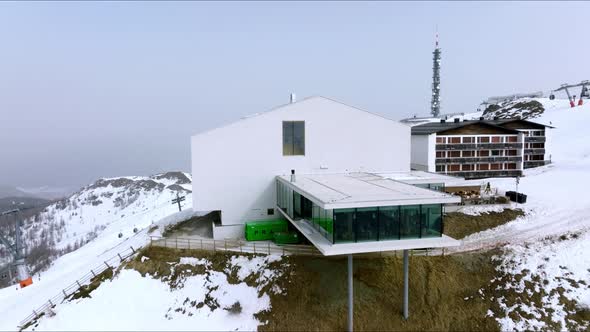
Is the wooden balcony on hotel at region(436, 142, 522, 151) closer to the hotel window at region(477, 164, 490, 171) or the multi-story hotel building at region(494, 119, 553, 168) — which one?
the hotel window at region(477, 164, 490, 171)

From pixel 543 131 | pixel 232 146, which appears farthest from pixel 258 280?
pixel 543 131

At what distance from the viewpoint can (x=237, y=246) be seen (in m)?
25.9

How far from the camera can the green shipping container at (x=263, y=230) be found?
27359 millimetres

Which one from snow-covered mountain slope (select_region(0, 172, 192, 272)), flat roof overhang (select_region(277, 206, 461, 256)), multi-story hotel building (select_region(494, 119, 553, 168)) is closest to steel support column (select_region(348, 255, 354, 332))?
flat roof overhang (select_region(277, 206, 461, 256))

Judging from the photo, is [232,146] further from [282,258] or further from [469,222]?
[469,222]

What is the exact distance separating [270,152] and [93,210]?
151496 millimetres

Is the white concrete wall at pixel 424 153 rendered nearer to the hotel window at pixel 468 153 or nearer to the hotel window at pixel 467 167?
the hotel window at pixel 467 167

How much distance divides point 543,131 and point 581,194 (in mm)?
16722

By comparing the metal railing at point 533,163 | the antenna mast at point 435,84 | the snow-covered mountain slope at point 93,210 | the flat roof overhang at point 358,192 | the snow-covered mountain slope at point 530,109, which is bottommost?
the snow-covered mountain slope at point 93,210

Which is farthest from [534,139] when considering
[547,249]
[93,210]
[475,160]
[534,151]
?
A: [93,210]

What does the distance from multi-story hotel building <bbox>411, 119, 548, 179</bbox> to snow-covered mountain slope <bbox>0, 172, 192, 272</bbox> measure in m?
83.7

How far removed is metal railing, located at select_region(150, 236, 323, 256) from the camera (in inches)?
959

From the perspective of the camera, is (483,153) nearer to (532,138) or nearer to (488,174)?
(488,174)

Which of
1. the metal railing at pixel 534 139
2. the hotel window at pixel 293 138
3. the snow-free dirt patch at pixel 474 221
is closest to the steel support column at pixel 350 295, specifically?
the hotel window at pixel 293 138
